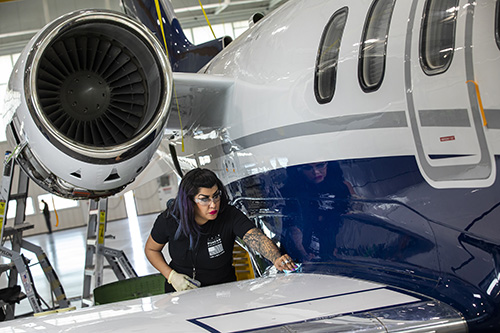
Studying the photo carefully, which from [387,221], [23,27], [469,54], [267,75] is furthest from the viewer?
[23,27]

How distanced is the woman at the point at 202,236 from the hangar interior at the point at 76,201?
8.37 metres

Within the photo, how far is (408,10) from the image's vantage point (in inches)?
121

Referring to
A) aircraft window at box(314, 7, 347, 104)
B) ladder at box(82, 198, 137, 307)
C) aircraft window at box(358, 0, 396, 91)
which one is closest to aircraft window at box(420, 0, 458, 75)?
aircraft window at box(358, 0, 396, 91)

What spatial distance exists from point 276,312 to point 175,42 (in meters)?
5.37

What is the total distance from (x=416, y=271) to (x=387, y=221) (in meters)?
0.32

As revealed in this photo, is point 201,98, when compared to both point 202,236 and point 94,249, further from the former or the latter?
point 94,249

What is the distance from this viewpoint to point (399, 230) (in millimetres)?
3199

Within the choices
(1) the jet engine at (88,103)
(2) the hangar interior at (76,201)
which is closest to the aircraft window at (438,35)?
(1) the jet engine at (88,103)

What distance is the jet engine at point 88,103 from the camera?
4285mm

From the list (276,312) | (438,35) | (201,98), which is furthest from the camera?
(201,98)

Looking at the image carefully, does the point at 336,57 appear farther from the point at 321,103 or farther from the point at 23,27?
the point at 23,27

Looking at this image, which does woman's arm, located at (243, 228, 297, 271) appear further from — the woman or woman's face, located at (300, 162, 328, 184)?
woman's face, located at (300, 162, 328, 184)

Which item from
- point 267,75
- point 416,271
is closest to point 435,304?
point 416,271

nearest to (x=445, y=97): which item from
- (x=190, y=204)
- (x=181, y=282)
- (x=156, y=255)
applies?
(x=190, y=204)
